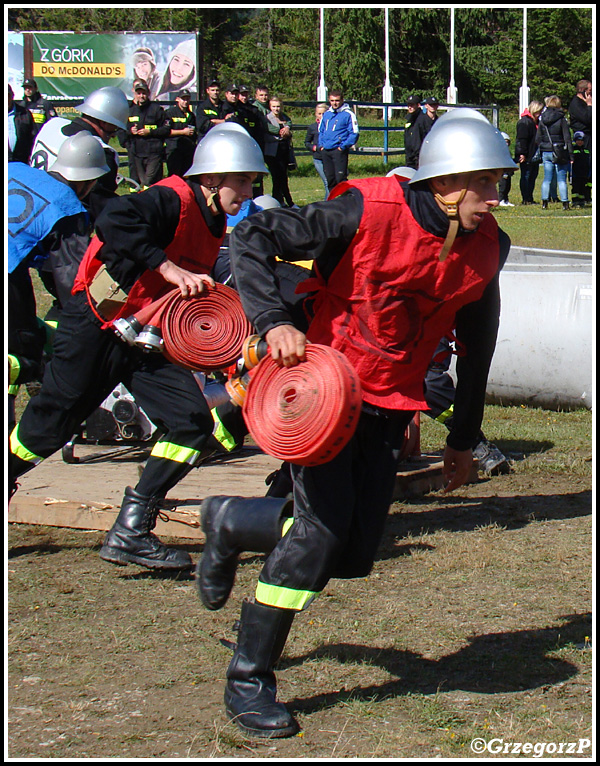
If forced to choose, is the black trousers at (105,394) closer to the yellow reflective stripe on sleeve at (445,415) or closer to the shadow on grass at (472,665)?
the shadow on grass at (472,665)

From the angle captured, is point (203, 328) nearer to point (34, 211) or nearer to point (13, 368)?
point (34, 211)

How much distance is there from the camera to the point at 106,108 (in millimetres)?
6824

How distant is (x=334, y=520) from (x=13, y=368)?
3375 mm

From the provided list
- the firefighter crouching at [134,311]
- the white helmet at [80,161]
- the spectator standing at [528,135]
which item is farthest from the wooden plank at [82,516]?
the spectator standing at [528,135]

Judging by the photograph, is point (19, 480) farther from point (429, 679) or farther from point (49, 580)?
point (429, 679)

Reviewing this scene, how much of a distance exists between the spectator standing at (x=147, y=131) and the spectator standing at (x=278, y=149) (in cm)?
188

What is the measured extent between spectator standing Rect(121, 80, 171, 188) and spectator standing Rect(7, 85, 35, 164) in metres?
1.68

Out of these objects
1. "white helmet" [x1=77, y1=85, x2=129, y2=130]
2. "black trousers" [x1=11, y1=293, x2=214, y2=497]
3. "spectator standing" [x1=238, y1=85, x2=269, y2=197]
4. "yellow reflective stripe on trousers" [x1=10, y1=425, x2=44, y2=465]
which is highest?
"spectator standing" [x1=238, y1=85, x2=269, y2=197]

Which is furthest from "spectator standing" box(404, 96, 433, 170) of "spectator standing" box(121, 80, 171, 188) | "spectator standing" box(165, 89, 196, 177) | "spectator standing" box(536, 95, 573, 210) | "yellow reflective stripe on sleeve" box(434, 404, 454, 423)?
"yellow reflective stripe on sleeve" box(434, 404, 454, 423)

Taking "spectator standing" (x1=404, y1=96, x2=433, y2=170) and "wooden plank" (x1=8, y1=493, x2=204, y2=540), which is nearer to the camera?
Answer: "wooden plank" (x1=8, y1=493, x2=204, y2=540)

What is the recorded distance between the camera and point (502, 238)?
3.79 m

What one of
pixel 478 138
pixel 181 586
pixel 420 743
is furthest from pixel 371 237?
pixel 181 586

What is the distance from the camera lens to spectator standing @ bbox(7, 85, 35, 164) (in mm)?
17094

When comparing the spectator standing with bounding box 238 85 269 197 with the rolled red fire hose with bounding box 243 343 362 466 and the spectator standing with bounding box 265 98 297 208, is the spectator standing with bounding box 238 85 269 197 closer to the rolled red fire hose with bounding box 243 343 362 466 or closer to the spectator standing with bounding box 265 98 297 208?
the spectator standing with bounding box 265 98 297 208
